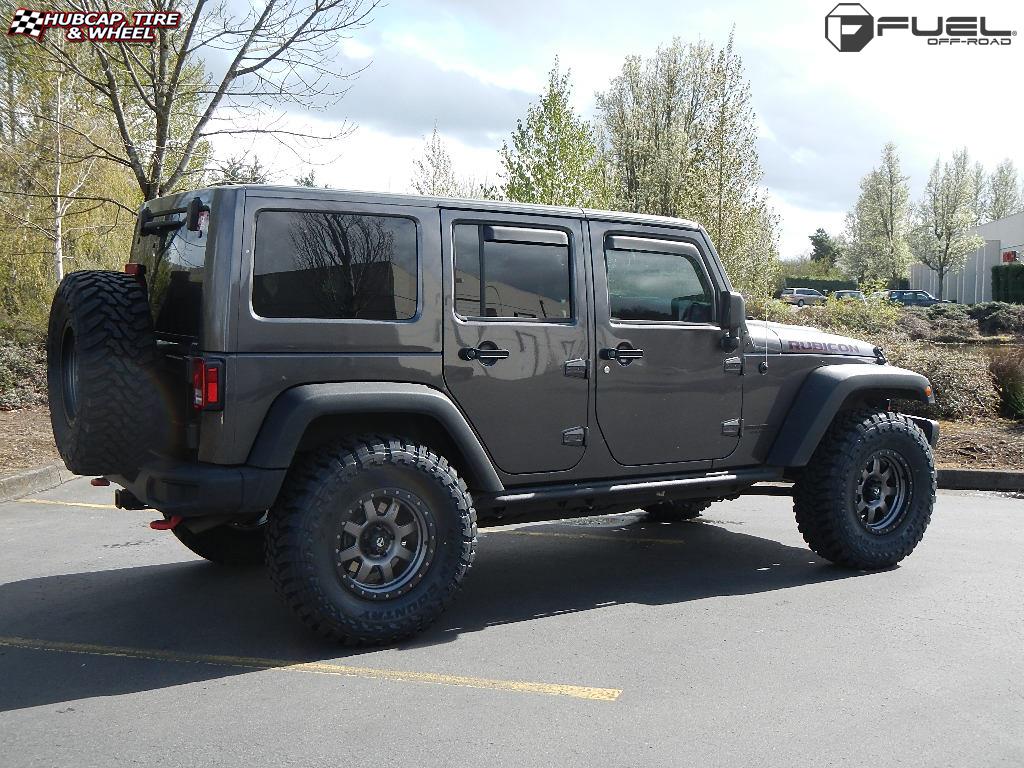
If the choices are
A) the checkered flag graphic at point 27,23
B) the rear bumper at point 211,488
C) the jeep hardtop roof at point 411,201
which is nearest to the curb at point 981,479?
the jeep hardtop roof at point 411,201

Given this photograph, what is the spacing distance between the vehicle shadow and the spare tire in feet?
3.03

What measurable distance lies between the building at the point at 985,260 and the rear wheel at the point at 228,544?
5718cm

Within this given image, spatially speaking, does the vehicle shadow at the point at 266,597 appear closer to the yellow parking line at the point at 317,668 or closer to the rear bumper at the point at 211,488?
the yellow parking line at the point at 317,668

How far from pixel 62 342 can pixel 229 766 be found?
2.42 m

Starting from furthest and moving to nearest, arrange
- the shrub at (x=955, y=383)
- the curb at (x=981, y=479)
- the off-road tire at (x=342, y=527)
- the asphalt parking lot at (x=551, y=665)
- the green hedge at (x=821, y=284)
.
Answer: the green hedge at (x=821, y=284), the shrub at (x=955, y=383), the curb at (x=981, y=479), the off-road tire at (x=342, y=527), the asphalt parking lot at (x=551, y=665)

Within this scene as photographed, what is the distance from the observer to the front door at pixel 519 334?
493 centimetres

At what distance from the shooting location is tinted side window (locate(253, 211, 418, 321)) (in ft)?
14.7

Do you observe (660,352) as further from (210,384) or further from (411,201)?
(210,384)

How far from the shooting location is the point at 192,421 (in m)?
4.48

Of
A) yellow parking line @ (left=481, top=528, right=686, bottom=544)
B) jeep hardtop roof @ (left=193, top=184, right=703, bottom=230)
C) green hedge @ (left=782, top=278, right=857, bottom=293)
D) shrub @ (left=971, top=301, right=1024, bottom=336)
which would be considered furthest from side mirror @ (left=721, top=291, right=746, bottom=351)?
green hedge @ (left=782, top=278, right=857, bottom=293)

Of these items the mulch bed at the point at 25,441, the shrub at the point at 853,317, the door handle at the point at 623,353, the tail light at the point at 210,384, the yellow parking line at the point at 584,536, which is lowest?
the yellow parking line at the point at 584,536

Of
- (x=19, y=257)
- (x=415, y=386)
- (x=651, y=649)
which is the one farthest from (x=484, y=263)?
(x=19, y=257)

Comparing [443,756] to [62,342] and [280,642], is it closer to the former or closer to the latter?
[280,642]

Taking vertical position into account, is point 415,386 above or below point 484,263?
below
